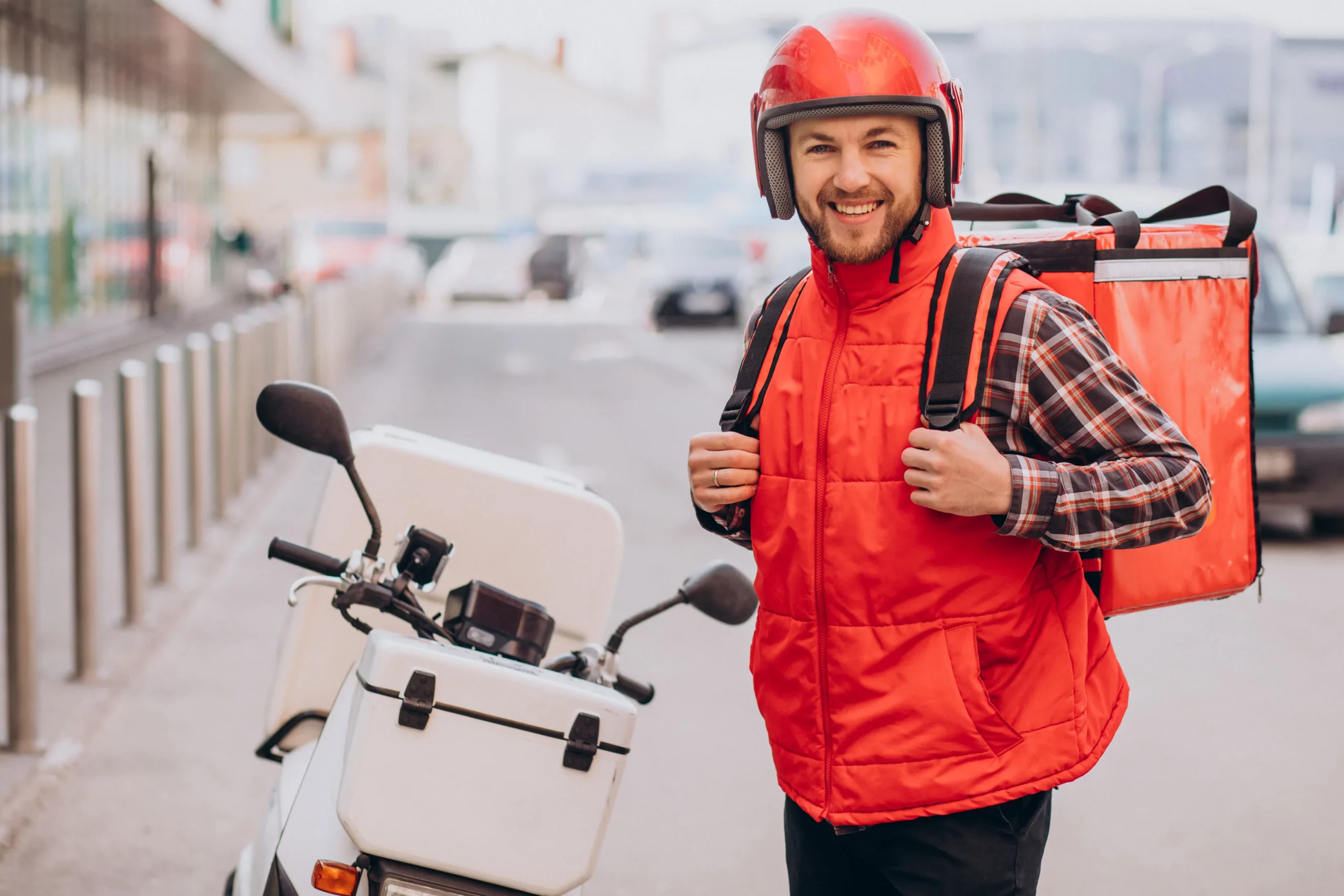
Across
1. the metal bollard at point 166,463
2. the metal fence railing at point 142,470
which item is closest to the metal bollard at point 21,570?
the metal fence railing at point 142,470

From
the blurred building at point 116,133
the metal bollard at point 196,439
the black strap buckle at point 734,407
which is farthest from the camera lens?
the blurred building at point 116,133

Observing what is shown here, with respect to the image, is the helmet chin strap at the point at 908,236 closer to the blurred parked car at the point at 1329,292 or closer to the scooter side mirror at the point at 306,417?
the scooter side mirror at the point at 306,417

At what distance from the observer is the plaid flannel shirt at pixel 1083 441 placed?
2117mm

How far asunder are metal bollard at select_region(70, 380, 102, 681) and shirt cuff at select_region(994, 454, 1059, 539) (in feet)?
14.5

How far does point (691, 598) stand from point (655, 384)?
604 inches

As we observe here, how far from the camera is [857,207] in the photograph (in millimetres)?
2215

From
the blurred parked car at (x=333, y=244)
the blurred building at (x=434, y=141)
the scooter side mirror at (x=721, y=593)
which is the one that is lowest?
the scooter side mirror at (x=721, y=593)

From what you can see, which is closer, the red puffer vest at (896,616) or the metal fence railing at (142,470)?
the red puffer vest at (896,616)

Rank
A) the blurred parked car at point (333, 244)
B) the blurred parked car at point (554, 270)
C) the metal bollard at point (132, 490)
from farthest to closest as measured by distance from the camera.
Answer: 1. the blurred parked car at point (554, 270)
2. the blurred parked car at point (333, 244)
3. the metal bollard at point (132, 490)

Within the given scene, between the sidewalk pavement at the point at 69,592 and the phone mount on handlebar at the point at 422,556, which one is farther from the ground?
the phone mount on handlebar at the point at 422,556

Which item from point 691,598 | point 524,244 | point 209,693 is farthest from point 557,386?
point 524,244

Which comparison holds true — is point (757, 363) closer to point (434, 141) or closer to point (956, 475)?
point (956, 475)

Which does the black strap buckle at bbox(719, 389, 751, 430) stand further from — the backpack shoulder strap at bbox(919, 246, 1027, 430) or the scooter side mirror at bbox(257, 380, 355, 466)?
the scooter side mirror at bbox(257, 380, 355, 466)

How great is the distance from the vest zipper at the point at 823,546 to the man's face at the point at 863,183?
13 centimetres
